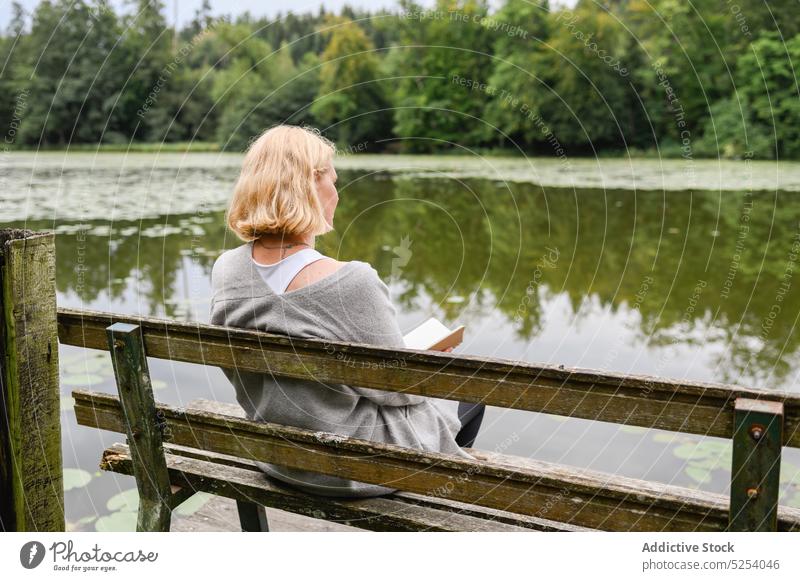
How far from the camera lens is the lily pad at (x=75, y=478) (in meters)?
3.04

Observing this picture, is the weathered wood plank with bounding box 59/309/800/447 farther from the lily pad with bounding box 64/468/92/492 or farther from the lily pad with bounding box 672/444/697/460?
the lily pad with bounding box 672/444/697/460

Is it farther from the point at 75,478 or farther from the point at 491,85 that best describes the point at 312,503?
the point at 491,85

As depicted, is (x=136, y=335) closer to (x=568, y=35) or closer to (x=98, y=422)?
(x=98, y=422)

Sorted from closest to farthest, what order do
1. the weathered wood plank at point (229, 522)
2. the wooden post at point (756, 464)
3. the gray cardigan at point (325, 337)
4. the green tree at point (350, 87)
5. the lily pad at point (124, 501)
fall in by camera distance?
the wooden post at point (756, 464) → the gray cardigan at point (325, 337) → the weathered wood plank at point (229, 522) → the lily pad at point (124, 501) → the green tree at point (350, 87)

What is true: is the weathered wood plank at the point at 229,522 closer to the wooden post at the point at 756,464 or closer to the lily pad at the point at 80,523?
the lily pad at the point at 80,523

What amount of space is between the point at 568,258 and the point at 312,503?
6.48m

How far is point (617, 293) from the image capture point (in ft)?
21.2

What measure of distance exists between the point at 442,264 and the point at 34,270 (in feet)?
19.3

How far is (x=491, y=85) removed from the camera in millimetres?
16438

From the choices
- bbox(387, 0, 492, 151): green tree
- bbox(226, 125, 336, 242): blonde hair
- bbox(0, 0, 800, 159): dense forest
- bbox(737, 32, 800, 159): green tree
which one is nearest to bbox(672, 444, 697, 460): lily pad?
bbox(226, 125, 336, 242): blonde hair

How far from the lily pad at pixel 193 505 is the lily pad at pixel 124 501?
197mm

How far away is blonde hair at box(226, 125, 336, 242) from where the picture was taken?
1742 mm

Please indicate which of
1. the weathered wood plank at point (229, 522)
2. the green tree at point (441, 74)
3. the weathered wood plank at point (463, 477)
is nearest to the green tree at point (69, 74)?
the green tree at point (441, 74)

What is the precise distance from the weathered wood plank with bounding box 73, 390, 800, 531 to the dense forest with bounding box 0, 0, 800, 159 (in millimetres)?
12255
